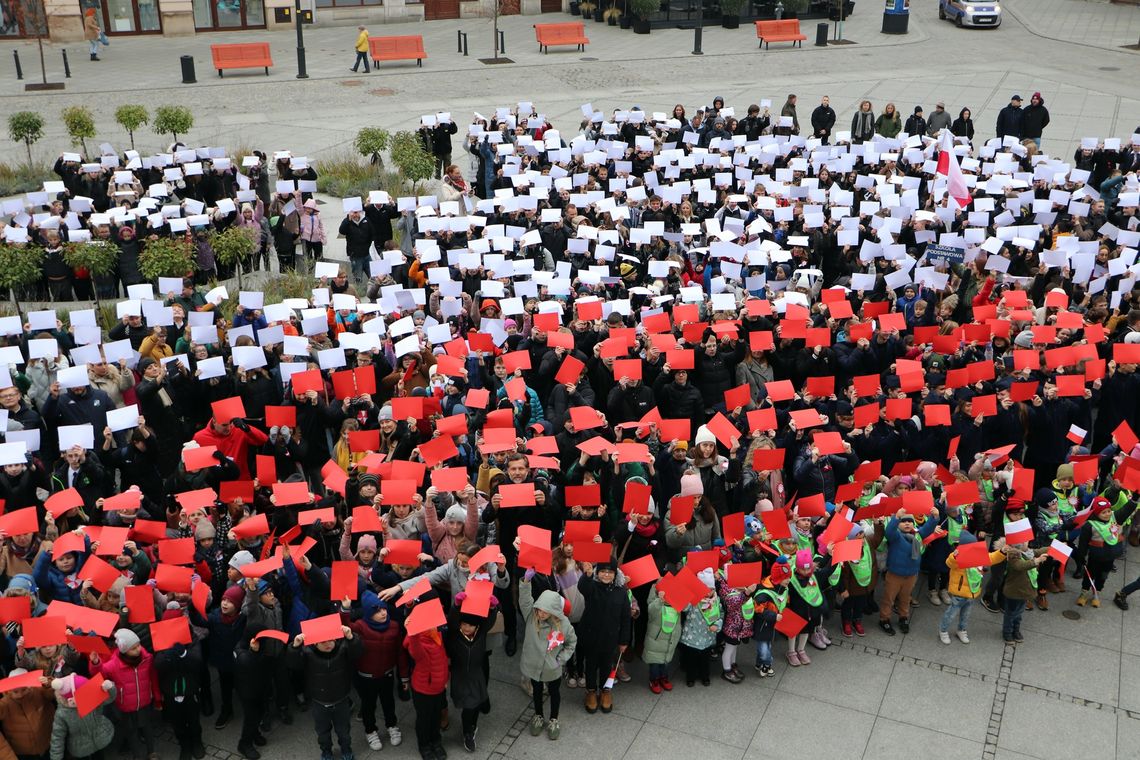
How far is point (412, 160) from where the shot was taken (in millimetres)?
21359

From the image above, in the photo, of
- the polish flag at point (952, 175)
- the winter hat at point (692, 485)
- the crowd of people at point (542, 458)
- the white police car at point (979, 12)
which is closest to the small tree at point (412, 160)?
the crowd of people at point (542, 458)

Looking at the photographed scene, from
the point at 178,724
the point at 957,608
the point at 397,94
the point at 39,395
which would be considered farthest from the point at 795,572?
the point at 397,94

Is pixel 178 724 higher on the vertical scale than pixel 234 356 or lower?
lower

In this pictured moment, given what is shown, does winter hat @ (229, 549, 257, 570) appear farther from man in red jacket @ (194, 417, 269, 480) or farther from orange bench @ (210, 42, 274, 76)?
orange bench @ (210, 42, 274, 76)

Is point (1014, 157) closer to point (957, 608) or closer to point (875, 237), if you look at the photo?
point (875, 237)

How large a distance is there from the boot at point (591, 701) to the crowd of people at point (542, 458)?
2.3 inches

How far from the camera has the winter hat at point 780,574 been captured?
9781 millimetres

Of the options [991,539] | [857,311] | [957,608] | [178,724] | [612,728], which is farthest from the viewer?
[857,311]

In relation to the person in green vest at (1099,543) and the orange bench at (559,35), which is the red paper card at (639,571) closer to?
the person in green vest at (1099,543)

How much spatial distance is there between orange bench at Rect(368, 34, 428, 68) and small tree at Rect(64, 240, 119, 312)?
864 inches

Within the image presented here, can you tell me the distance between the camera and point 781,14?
4306 cm

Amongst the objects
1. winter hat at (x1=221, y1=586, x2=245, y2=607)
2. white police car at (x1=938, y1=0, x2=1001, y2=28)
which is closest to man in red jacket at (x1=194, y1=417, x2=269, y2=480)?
winter hat at (x1=221, y1=586, x2=245, y2=607)

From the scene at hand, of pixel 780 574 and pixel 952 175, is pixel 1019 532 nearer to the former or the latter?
pixel 780 574

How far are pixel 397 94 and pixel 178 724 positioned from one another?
26361 millimetres
